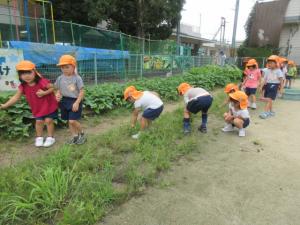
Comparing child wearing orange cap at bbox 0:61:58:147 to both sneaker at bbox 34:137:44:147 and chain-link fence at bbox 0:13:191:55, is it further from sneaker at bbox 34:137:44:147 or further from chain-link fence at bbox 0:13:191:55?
chain-link fence at bbox 0:13:191:55

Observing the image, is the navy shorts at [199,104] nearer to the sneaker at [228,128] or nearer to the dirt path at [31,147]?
the sneaker at [228,128]

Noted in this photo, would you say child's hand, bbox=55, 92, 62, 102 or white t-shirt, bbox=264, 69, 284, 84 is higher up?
white t-shirt, bbox=264, 69, 284, 84

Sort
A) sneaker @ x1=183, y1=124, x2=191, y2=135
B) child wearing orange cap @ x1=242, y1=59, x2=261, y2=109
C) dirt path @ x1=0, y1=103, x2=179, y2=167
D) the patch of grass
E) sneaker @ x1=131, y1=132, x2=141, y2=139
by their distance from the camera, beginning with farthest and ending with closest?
child wearing orange cap @ x1=242, y1=59, x2=261, y2=109, sneaker @ x1=183, y1=124, x2=191, y2=135, sneaker @ x1=131, y1=132, x2=141, y2=139, dirt path @ x1=0, y1=103, x2=179, y2=167, the patch of grass

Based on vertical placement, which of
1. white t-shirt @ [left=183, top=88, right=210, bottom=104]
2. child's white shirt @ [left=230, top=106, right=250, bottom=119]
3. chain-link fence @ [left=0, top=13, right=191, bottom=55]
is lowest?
child's white shirt @ [left=230, top=106, right=250, bottom=119]

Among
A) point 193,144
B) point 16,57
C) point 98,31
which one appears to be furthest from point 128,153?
point 98,31

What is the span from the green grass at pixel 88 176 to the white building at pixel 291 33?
20407 mm

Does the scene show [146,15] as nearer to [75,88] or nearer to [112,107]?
[112,107]

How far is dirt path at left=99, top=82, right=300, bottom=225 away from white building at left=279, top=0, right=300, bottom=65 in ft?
64.4

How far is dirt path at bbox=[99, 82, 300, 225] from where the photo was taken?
2.61 m

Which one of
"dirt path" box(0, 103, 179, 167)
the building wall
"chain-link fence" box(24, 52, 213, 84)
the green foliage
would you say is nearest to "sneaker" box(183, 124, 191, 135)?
"dirt path" box(0, 103, 179, 167)

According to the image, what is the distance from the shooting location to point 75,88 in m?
4.30

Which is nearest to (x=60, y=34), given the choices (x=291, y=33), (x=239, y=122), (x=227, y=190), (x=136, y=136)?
(x=136, y=136)

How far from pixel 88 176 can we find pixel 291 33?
23510mm

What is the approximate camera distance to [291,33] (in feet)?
71.8
